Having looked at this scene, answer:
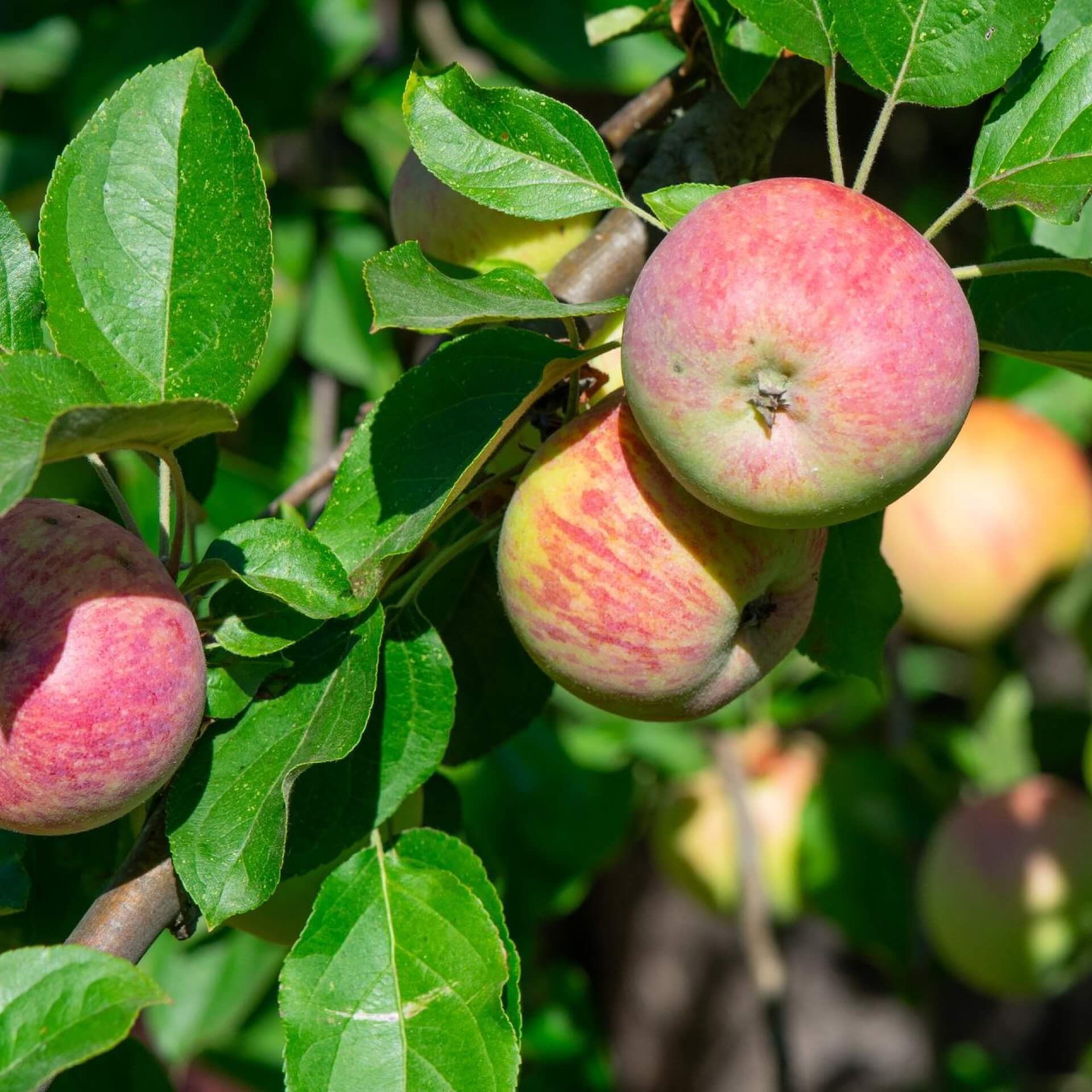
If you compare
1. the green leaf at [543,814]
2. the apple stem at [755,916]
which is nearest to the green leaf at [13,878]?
the green leaf at [543,814]

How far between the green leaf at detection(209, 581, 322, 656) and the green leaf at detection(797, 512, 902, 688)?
0.43 m

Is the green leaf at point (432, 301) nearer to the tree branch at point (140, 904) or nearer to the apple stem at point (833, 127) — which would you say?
the apple stem at point (833, 127)

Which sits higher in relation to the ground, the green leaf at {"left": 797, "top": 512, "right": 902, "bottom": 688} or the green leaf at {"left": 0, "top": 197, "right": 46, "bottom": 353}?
the green leaf at {"left": 0, "top": 197, "right": 46, "bottom": 353}

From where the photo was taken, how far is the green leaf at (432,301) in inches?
26.9

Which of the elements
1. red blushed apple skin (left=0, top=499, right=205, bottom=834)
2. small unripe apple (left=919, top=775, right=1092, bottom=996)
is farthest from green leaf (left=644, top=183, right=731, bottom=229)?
small unripe apple (left=919, top=775, right=1092, bottom=996)

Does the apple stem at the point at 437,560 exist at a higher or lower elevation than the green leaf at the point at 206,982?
higher

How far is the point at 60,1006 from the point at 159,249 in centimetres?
46

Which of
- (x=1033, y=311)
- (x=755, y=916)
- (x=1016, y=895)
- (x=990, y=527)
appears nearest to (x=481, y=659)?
(x=1033, y=311)

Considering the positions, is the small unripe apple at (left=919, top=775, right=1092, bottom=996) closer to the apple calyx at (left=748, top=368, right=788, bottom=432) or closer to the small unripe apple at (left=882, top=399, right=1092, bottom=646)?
the small unripe apple at (left=882, top=399, right=1092, bottom=646)

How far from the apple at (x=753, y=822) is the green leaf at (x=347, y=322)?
0.93m

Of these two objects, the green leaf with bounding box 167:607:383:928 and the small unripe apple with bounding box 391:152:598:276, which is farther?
the small unripe apple with bounding box 391:152:598:276

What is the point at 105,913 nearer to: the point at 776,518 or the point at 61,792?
the point at 61,792

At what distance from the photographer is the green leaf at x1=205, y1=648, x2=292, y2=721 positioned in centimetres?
78

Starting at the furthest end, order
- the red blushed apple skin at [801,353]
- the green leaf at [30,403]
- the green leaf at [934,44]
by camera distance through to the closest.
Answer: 1. the green leaf at [934,44]
2. the red blushed apple skin at [801,353]
3. the green leaf at [30,403]
